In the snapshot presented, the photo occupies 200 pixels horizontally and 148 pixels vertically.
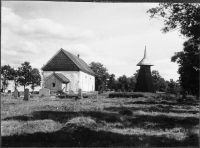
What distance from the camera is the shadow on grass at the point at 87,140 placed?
6.45 meters

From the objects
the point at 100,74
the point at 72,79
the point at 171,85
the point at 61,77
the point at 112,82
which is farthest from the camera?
the point at 171,85

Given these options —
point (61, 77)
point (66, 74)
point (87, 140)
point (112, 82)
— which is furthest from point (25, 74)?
point (87, 140)

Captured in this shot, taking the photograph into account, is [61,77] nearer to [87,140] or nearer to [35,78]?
[35,78]

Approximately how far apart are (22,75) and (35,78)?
764 mm

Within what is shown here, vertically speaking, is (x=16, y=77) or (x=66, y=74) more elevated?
(x=66, y=74)

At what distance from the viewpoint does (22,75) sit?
30.8 ft

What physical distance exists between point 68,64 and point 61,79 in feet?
4.13

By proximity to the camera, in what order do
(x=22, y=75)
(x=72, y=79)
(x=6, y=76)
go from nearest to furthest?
1. (x=6, y=76)
2. (x=22, y=75)
3. (x=72, y=79)

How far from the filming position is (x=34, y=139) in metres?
6.62

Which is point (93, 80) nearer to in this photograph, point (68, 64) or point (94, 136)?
point (68, 64)

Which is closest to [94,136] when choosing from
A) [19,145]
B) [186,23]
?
[19,145]

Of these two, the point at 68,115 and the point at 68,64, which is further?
the point at 68,64

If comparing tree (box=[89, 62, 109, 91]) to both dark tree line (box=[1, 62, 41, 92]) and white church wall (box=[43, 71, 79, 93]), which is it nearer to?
white church wall (box=[43, 71, 79, 93])

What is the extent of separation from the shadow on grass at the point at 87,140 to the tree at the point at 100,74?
3141mm
